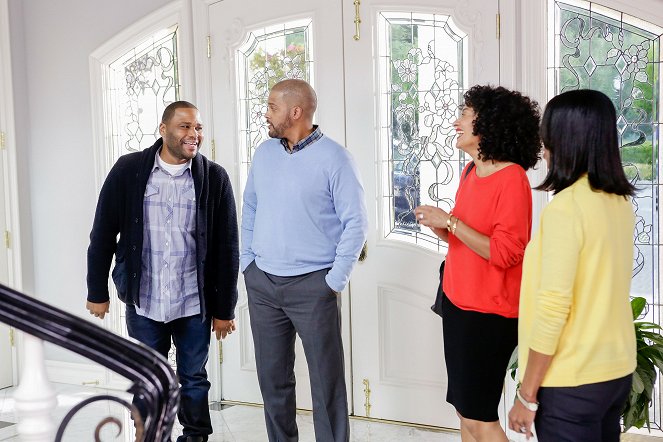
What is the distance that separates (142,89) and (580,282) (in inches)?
131

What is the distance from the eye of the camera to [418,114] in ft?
12.4

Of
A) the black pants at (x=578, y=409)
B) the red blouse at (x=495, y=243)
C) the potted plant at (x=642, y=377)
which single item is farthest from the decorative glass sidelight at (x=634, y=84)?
the black pants at (x=578, y=409)

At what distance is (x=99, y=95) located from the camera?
4.66m

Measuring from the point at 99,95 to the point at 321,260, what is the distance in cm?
223

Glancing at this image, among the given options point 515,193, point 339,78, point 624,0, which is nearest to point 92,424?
point 339,78

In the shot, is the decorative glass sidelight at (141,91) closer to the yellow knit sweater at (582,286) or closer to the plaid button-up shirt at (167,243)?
the plaid button-up shirt at (167,243)

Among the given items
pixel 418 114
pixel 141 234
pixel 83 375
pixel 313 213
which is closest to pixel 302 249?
pixel 313 213

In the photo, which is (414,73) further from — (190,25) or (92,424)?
(92,424)

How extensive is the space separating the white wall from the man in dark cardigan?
1421 mm

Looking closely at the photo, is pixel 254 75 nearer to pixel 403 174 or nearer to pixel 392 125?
pixel 392 125

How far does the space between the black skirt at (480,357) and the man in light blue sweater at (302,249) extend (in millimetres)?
636

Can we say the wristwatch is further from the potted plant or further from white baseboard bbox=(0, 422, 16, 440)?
white baseboard bbox=(0, 422, 16, 440)

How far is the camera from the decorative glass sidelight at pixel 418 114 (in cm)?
370

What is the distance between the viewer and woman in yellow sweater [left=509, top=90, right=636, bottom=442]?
1.76m
